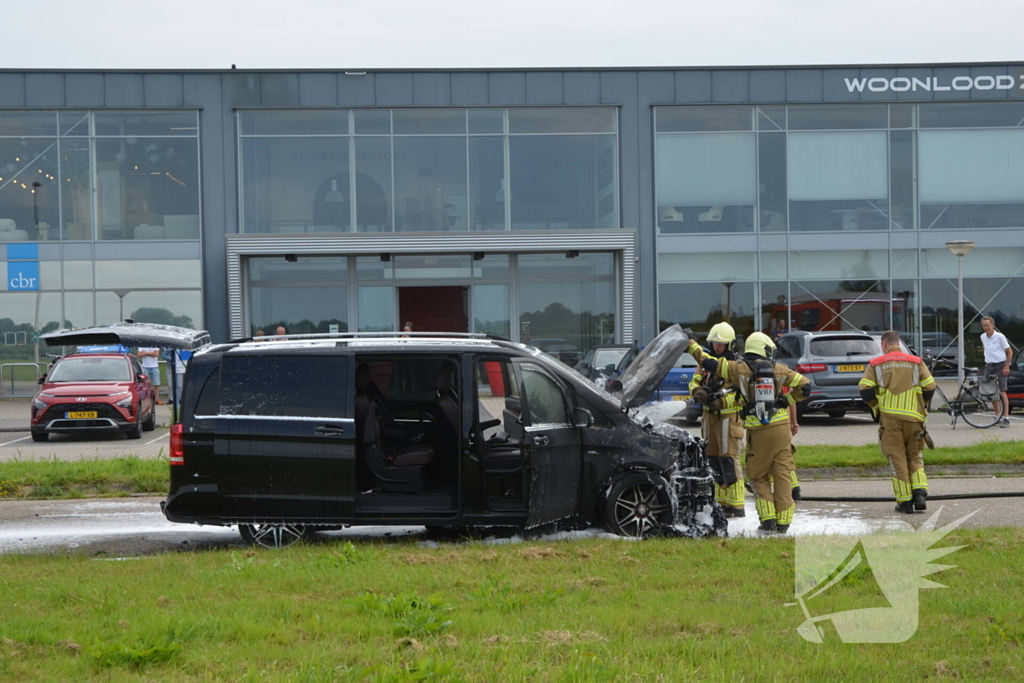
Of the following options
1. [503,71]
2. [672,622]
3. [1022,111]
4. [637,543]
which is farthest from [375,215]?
[672,622]

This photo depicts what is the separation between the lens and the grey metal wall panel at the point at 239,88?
2684 cm

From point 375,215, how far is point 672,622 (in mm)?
22787

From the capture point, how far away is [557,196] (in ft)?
89.8

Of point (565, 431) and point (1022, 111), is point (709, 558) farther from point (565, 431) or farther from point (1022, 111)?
point (1022, 111)

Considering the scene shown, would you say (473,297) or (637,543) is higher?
(473,297)

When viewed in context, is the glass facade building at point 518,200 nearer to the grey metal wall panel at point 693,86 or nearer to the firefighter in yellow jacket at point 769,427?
the grey metal wall panel at point 693,86

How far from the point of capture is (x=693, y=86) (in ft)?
90.2

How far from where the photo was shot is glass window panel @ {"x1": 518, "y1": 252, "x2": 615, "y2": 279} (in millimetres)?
27297

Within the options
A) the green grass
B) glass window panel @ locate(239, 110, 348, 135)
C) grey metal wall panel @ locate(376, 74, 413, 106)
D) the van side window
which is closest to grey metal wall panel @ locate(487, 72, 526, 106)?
grey metal wall panel @ locate(376, 74, 413, 106)

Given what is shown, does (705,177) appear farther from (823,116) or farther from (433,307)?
(433,307)

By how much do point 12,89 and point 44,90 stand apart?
0.85 meters

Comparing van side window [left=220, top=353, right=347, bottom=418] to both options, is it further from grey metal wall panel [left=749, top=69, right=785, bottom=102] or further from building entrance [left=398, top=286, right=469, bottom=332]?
grey metal wall panel [left=749, top=69, right=785, bottom=102]

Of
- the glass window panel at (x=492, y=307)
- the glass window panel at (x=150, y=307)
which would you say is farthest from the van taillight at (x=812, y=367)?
the glass window panel at (x=150, y=307)

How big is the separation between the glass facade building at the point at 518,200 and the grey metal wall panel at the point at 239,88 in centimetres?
5
